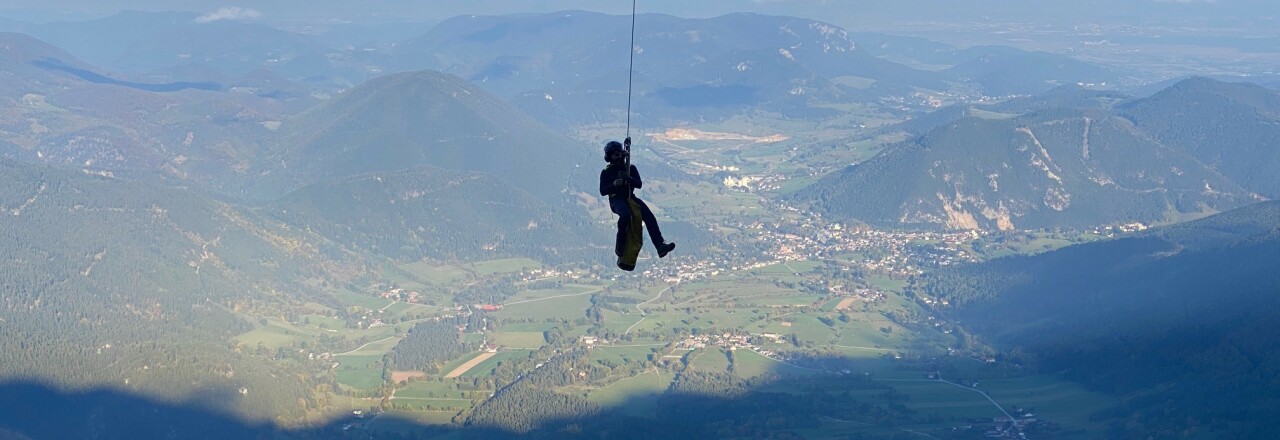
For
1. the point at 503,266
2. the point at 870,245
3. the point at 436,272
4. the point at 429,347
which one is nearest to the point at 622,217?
the point at 429,347

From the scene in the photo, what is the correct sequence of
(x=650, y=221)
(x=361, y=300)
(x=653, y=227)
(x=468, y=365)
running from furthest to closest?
(x=361, y=300)
(x=468, y=365)
(x=653, y=227)
(x=650, y=221)

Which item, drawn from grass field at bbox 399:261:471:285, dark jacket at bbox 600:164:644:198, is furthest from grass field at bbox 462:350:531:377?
dark jacket at bbox 600:164:644:198

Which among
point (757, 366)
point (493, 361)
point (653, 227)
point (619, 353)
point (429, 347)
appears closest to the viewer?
point (653, 227)

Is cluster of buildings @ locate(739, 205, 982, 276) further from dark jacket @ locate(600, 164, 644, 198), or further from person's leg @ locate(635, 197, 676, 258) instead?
dark jacket @ locate(600, 164, 644, 198)

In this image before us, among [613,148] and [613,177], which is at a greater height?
[613,148]

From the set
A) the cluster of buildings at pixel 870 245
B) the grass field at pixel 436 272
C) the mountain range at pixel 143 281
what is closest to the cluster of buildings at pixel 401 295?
the grass field at pixel 436 272

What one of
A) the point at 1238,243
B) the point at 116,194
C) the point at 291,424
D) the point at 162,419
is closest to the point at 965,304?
the point at 1238,243

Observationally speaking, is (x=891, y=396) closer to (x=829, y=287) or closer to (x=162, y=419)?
(x=829, y=287)

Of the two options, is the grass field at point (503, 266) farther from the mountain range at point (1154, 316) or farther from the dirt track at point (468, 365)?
the mountain range at point (1154, 316)

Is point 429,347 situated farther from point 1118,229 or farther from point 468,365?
point 1118,229

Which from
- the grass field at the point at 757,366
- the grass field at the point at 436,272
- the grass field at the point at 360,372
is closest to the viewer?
the grass field at the point at 360,372
